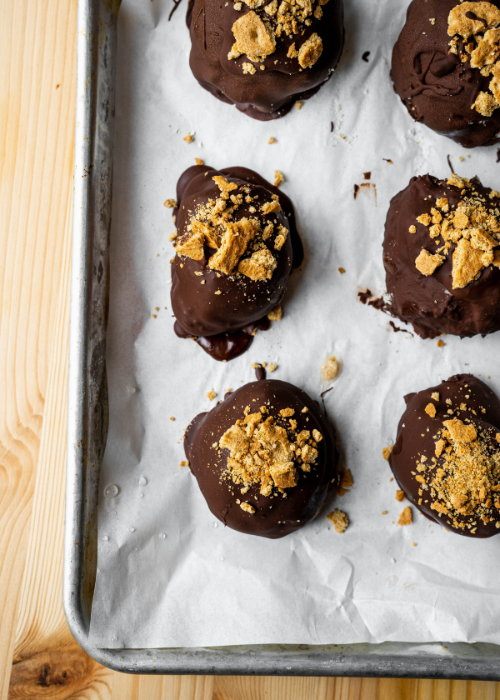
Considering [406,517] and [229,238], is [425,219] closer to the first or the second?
[229,238]

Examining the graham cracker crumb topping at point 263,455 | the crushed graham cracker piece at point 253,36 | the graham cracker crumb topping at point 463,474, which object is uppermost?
the crushed graham cracker piece at point 253,36

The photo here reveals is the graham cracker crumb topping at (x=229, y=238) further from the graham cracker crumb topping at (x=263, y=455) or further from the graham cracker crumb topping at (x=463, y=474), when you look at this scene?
the graham cracker crumb topping at (x=463, y=474)

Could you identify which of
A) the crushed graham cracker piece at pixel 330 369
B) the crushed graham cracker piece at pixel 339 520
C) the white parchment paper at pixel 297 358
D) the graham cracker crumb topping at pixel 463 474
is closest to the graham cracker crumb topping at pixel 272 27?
the white parchment paper at pixel 297 358

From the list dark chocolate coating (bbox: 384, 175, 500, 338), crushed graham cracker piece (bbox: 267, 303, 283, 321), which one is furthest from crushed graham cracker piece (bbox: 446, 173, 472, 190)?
crushed graham cracker piece (bbox: 267, 303, 283, 321)

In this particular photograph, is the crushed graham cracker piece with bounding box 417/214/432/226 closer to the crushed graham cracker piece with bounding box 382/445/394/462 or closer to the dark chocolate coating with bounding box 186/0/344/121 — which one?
the dark chocolate coating with bounding box 186/0/344/121

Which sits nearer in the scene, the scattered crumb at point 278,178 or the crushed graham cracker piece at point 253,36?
the crushed graham cracker piece at point 253,36

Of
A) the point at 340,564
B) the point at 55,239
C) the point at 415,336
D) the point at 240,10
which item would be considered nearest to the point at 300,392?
the point at 415,336
